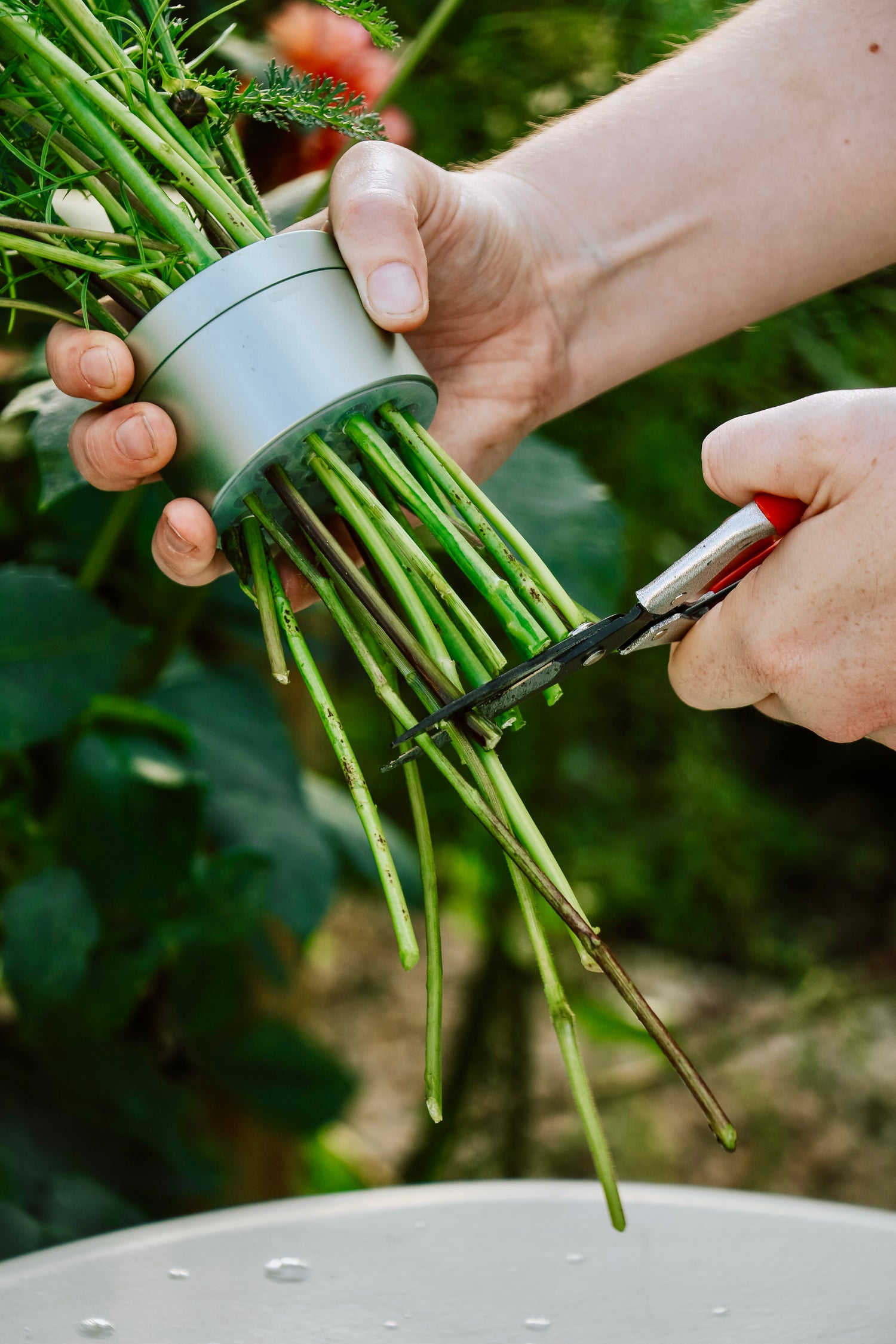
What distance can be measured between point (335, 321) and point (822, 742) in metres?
1.65

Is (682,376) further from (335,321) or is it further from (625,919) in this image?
(625,919)

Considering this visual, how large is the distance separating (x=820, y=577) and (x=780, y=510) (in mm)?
32

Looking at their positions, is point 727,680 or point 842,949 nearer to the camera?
point 727,680

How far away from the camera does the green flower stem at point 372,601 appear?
375mm

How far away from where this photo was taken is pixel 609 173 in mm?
598

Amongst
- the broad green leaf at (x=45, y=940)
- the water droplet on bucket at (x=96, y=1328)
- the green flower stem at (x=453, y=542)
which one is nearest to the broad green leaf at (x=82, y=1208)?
the broad green leaf at (x=45, y=940)

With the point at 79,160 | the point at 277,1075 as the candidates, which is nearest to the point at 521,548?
the point at 79,160

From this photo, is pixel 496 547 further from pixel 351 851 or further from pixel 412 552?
pixel 351 851

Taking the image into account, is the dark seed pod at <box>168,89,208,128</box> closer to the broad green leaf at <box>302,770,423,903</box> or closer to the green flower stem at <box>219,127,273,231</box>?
the green flower stem at <box>219,127,273,231</box>

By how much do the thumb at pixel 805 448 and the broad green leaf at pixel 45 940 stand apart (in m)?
0.41

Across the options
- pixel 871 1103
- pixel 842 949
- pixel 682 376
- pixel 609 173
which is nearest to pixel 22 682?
pixel 609 173

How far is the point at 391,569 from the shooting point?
38cm

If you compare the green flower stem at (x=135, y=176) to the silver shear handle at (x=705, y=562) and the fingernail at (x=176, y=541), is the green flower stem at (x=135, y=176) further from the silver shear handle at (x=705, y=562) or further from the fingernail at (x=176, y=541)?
the silver shear handle at (x=705, y=562)

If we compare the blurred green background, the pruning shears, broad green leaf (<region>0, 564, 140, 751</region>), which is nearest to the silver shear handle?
the pruning shears
